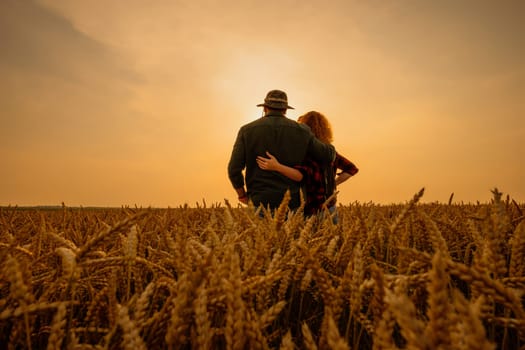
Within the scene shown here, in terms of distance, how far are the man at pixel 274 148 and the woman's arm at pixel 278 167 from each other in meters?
0.18

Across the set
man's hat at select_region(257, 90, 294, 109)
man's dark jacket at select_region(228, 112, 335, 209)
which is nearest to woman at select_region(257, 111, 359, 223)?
man's dark jacket at select_region(228, 112, 335, 209)

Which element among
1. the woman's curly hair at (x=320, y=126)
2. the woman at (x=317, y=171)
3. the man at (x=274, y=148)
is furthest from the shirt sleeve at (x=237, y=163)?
the woman's curly hair at (x=320, y=126)

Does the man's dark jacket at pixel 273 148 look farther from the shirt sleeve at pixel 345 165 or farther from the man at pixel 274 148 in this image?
the shirt sleeve at pixel 345 165

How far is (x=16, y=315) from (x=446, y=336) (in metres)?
0.80

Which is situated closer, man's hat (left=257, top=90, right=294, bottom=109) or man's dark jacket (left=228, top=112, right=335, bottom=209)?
man's dark jacket (left=228, top=112, right=335, bottom=209)

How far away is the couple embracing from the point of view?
4.86 m

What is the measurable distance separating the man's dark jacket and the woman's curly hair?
2.28ft

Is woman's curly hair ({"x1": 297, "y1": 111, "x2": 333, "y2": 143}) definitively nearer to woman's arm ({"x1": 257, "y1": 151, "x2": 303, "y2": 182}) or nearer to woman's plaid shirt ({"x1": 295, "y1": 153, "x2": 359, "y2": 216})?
woman's plaid shirt ({"x1": 295, "y1": 153, "x2": 359, "y2": 216})

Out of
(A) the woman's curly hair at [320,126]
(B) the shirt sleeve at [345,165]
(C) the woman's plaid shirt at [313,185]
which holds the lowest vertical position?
(C) the woman's plaid shirt at [313,185]

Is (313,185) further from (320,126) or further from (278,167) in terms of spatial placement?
(320,126)

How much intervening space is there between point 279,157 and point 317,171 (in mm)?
619

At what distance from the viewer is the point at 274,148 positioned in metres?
4.87

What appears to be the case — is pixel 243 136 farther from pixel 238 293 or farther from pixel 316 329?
pixel 238 293

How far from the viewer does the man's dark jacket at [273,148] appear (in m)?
4.87
